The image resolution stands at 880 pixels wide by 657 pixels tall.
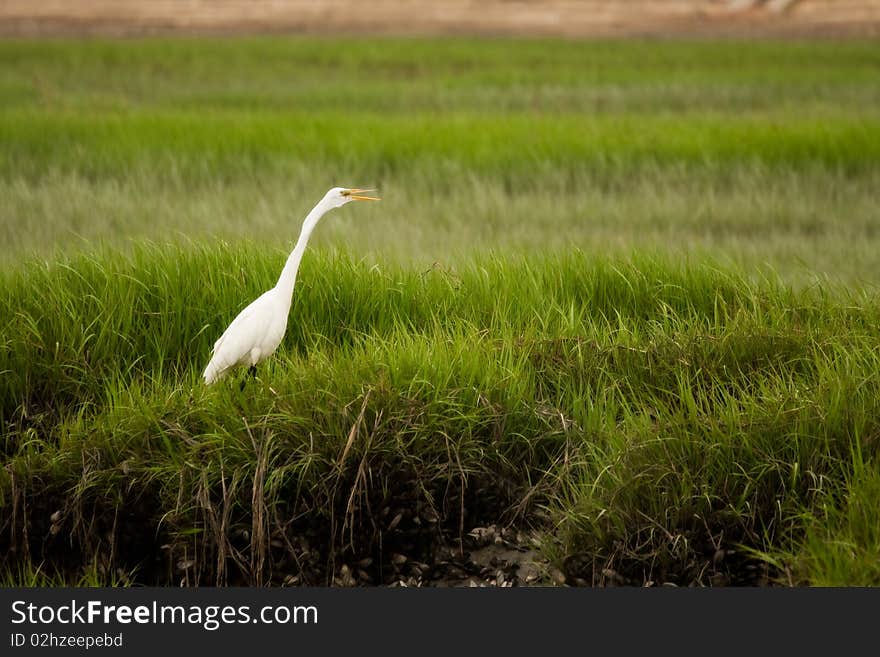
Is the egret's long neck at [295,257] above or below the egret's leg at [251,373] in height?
above

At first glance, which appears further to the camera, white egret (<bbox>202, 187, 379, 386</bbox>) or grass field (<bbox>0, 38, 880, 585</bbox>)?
white egret (<bbox>202, 187, 379, 386</bbox>)

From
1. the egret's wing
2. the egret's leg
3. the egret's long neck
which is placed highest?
the egret's long neck

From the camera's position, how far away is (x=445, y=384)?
304 centimetres

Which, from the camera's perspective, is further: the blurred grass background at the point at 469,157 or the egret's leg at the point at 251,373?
the blurred grass background at the point at 469,157

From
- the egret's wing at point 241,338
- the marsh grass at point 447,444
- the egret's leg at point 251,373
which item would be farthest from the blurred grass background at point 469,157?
the egret's wing at point 241,338

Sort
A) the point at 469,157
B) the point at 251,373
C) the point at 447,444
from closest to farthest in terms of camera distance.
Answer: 1. the point at 447,444
2. the point at 251,373
3. the point at 469,157

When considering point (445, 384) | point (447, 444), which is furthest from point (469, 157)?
point (447, 444)

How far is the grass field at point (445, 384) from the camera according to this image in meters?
2.81

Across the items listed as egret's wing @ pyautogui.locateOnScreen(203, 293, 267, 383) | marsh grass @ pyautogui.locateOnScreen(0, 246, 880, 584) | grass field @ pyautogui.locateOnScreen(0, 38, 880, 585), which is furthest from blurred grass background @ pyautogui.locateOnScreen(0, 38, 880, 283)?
egret's wing @ pyautogui.locateOnScreen(203, 293, 267, 383)

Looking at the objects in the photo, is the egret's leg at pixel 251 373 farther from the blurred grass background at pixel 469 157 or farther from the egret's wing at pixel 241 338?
the blurred grass background at pixel 469 157

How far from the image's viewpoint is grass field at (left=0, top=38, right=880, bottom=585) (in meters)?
2.81

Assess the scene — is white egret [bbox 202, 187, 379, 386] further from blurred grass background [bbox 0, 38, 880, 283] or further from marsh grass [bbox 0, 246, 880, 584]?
blurred grass background [bbox 0, 38, 880, 283]

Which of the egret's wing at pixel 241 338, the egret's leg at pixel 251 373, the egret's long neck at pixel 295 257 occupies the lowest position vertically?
the egret's leg at pixel 251 373

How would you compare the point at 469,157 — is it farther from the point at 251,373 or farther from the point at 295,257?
the point at 295,257
